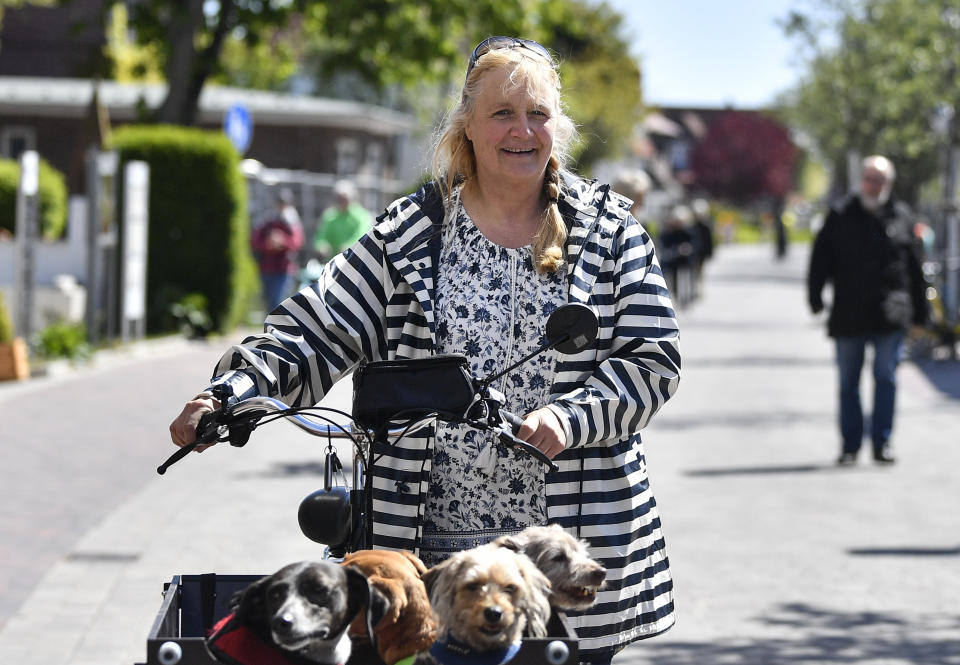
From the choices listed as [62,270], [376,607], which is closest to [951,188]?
[62,270]

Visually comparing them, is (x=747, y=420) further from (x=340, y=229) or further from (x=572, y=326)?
(x=572, y=326)

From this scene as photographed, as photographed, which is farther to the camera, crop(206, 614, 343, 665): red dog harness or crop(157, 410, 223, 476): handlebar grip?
crop(157, 410, 223, 476): handlebar grip

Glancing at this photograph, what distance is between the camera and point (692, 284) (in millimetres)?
31469

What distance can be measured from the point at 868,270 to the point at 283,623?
923 cm

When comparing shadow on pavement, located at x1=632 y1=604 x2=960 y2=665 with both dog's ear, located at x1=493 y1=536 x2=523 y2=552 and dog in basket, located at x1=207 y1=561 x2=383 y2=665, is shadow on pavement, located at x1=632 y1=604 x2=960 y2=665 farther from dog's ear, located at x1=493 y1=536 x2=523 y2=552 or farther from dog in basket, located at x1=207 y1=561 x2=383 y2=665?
dog in basket, located at x1=207 y1=561 x2=383 y2=665

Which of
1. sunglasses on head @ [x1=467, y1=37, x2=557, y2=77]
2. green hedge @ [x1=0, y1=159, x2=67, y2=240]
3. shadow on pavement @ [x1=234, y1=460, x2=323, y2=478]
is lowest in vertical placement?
shadow on pavement @ [x1=234, y1=460, x2=323, y2=478]

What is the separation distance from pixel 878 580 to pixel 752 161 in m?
122

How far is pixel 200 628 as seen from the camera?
3.07m

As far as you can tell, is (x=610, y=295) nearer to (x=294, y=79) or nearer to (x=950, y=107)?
(x=950, y=107)

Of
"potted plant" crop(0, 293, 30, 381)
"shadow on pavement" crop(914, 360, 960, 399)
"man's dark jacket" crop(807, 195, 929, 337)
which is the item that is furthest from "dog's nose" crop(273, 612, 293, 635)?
"shadow on pavement" crop(914, 360, 960, 399)

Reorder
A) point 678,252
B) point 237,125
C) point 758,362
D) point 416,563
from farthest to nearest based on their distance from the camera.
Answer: point 678,252
point 237,125
point 758,362
point 416,563

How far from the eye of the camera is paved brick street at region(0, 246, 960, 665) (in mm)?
6539

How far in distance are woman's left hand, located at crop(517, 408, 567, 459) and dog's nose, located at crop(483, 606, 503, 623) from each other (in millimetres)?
445

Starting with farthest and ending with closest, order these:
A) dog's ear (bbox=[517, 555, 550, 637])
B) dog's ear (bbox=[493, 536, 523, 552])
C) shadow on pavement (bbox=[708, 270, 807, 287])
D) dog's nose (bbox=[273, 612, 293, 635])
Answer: shadow on pavement (bbox=[708, 270, 807, 287])
dog's ear (bbox=[493, 536, 523, 552])
dog's ear (bbox=[517, 555, 550, 637])
dog's nose (bbox=[273, 612, 293, 635])
